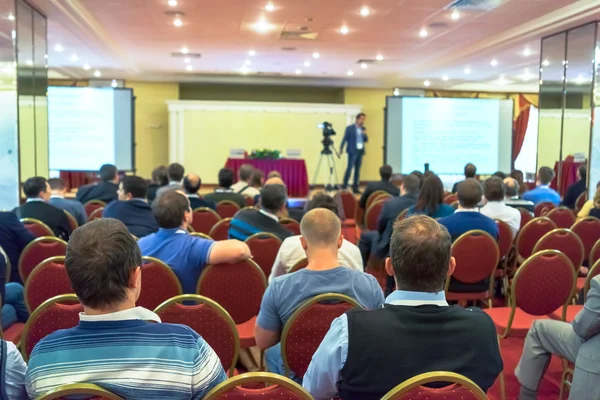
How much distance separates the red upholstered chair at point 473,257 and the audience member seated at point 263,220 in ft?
4.29

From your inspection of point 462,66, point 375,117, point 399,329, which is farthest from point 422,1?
point 375,117

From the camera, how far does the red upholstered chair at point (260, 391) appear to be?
1516 millimetres

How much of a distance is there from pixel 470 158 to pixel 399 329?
14.0 meters

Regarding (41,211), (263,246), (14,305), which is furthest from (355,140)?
(14,305)

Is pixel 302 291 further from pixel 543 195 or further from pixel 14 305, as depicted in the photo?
pixel 543 195

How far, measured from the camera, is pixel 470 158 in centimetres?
1496

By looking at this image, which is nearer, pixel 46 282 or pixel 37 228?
pixel 46 282

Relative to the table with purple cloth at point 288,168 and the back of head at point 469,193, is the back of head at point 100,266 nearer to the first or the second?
the back of head at point 469,193

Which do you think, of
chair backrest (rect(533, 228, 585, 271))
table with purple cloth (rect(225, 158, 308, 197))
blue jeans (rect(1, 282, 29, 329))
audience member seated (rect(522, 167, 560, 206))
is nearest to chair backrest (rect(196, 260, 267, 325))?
blue jeans (rect(1, 282, 29, 329))

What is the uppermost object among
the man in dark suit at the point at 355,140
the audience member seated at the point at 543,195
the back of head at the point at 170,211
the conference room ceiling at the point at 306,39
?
the conference room ceiling at the point at 306,39

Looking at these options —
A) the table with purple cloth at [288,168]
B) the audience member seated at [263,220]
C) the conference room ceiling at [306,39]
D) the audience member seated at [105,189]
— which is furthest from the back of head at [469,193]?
the table with purple cloth at [288,168]

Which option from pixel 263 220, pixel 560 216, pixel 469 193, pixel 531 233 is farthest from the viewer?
pixel 560 216

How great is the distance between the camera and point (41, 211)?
16.5ft

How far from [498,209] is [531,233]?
14.4 inches
